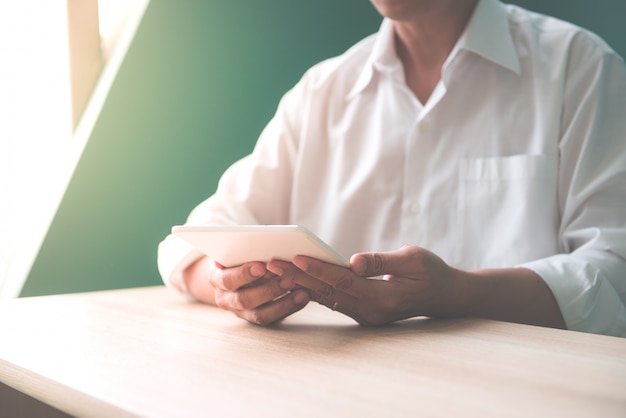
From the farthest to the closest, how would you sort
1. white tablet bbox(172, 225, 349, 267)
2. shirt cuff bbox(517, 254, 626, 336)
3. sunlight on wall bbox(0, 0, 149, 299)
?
sunlight on wall bbox(0, 0, 149, 299)
shirt cuff bbox(517, 254, 626, 336)
white tablet bbox(172, 225, 349, 267)

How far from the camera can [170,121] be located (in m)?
1.67

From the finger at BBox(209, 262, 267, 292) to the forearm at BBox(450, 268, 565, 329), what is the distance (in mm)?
285

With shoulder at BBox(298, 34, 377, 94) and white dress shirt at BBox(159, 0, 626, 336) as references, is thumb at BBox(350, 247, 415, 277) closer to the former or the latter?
white dress shirt at BBox(159, 0, 626, 336)

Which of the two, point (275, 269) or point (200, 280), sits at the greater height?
point (275, 269)

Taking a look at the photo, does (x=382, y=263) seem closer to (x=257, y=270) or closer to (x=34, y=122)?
(x=257, y=270)

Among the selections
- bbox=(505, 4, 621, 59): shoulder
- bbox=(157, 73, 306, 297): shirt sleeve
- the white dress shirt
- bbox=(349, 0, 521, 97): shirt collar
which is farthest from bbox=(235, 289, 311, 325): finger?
bbox=(505, 4, 621, 59): shoulder

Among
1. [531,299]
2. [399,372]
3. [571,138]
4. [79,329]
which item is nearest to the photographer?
[399,372]

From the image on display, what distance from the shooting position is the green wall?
1.52m

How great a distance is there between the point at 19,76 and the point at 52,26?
0.16 m

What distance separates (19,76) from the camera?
1.53 meters

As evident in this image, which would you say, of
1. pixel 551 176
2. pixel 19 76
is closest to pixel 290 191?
pixel 551 176

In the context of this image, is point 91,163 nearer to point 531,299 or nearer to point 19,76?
point 19,76

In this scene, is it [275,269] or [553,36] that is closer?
[275,269]

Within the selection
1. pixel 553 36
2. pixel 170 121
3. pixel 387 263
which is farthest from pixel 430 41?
pixel 387 263
